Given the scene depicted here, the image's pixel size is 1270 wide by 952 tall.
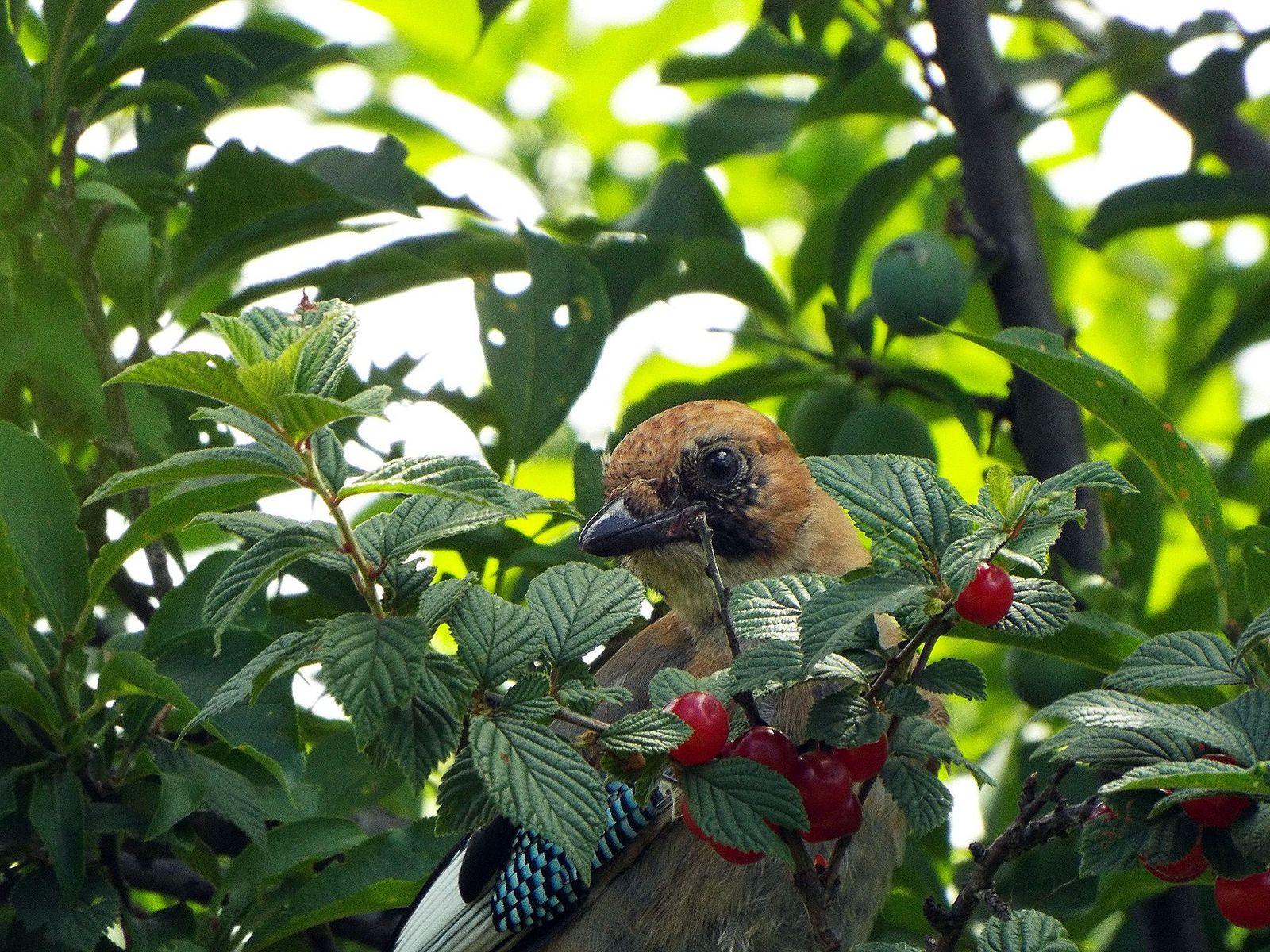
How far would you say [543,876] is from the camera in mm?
3156

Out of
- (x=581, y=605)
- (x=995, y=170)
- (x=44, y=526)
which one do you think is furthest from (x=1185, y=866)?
(x=995, y=170)

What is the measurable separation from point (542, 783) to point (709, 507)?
6.14ft

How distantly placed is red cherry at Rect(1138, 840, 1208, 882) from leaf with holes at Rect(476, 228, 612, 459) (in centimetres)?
178

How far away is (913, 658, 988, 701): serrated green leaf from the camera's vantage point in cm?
179


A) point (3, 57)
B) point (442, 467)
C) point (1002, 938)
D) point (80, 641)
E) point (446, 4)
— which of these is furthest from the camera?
point (446, 4)

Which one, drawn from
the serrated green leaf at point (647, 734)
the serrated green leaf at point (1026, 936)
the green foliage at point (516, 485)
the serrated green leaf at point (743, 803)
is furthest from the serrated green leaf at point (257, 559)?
the serrated green leaf at point (1026, 936)

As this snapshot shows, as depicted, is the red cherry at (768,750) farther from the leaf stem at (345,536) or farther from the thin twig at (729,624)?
the leaf stem at (345,536)

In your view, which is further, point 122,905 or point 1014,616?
point 122,905

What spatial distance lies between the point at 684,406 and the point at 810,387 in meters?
0.44

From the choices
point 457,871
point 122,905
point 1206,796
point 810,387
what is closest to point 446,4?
point 810,387

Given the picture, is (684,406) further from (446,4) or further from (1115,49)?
(446,4)

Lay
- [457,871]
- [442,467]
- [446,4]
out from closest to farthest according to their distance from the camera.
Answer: [442,467] < [457,871] < [446,4]

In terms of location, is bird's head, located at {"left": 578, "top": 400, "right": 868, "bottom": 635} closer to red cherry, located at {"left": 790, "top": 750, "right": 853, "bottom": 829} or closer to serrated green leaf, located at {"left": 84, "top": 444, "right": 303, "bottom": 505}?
red cherry, located at {"left": 790, "top": 750, "right": 853, "bottom": 829}

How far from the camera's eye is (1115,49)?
3.93m
